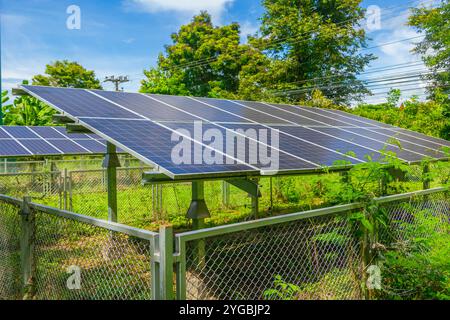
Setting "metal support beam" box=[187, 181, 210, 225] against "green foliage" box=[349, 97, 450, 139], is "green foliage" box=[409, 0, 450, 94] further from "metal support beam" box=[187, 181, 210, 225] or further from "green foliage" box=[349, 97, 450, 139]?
"metal support beam" box=[187, 181, 210, 225]

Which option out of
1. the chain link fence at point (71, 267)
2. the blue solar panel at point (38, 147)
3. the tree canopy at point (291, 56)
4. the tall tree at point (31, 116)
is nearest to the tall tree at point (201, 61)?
the tree canopy at point (291, 56)

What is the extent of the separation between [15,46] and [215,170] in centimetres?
3130

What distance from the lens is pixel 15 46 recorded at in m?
30.8

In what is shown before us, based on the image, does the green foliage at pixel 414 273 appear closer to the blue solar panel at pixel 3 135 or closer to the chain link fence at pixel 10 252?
the chain link fence at pixel 10 252

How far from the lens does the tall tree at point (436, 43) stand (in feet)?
87.9

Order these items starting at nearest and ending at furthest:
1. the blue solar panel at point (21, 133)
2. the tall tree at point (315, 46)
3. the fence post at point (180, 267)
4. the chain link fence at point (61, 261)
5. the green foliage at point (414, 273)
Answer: the fence post at point (180, 267) → the chain link fence at point (61, 261) → the green foliage at point (414, 273) → the blue solar panel at point (21, 133) → the tall tree at point (315, 46)

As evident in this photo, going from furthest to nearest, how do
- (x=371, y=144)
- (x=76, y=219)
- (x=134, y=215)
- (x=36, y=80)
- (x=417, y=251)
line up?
(x=36, y=80), (x=134, y=215), (x=371, y=144), (x=417, y=251), (x=76, y=219)

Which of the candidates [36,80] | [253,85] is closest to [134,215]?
[253,85]

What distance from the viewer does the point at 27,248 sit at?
170 inches

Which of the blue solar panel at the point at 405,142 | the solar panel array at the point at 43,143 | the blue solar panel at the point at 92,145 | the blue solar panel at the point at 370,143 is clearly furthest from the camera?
the blue solar panel at the point at 92,145

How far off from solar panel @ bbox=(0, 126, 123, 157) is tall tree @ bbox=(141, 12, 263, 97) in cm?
2041

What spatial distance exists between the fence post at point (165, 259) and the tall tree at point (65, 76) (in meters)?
44.0

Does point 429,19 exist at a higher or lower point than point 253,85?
higher

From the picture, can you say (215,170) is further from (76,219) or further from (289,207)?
(289,207)
